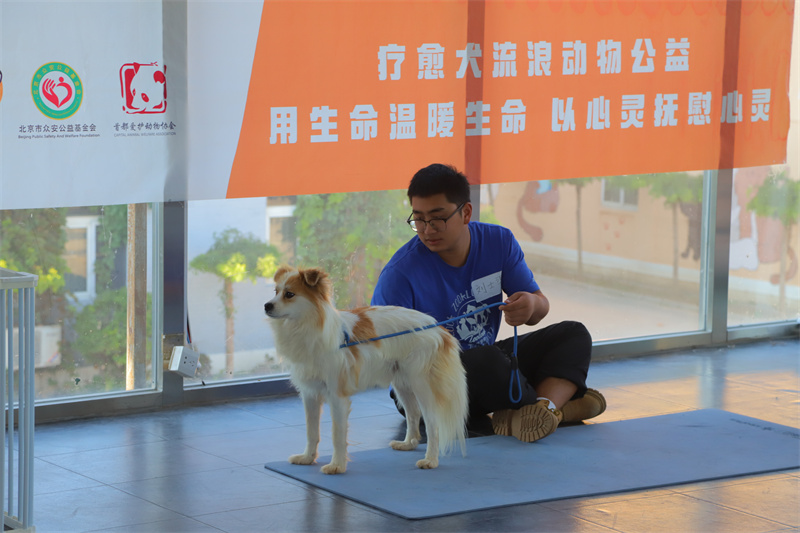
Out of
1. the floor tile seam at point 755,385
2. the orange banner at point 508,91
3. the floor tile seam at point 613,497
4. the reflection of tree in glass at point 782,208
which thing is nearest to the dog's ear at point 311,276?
the floor tile seam at point 613,497

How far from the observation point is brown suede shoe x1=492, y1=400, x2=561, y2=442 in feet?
12.1

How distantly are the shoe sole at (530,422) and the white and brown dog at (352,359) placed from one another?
0.97 feet

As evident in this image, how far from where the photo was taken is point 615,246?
5.27m

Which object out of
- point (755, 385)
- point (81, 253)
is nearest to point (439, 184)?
point (81, 253)

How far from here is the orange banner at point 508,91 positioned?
13.9ft

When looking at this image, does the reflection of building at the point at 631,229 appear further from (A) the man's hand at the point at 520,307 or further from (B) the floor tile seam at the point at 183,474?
(B) the floor tile seam at the point at 183,474

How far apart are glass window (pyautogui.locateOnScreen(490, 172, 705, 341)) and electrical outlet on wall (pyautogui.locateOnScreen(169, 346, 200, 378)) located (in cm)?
146

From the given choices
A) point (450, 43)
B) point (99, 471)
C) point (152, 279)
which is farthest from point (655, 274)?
point (99, 471)

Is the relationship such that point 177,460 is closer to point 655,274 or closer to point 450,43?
point 450,43

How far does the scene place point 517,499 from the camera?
3.12m

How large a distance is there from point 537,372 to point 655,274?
1.67 m

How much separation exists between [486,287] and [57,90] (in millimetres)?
1624

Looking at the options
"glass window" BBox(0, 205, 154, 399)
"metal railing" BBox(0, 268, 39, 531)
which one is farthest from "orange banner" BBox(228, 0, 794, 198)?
"metal railing" BBox(0, 268, 39, 531)

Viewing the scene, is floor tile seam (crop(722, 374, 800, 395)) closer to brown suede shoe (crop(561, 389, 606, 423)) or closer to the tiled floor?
the tiled floor
